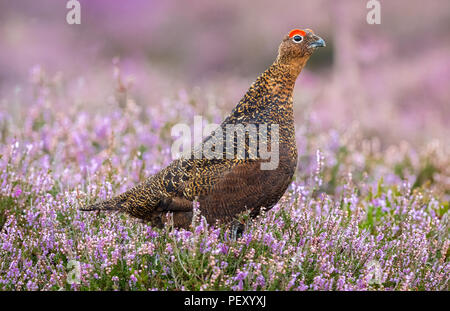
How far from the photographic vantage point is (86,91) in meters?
8.73

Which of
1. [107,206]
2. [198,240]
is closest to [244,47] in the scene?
[107,206]

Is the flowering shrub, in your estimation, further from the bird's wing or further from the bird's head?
the bird's head

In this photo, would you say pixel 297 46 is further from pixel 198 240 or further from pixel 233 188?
pixel 198 240

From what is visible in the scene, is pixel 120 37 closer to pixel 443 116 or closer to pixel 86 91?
pixel 86 91

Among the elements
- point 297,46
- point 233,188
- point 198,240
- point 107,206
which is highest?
point 297,46

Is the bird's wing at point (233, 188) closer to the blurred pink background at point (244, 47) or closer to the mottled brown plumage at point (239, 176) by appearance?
the mottled brown plumage at point (239, 176)

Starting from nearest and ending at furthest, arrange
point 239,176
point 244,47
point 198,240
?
point 198,240 < point 239,176 < point 244,47

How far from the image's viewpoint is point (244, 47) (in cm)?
1264

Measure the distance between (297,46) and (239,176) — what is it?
0.90m

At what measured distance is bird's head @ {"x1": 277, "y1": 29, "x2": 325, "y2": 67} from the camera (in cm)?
323

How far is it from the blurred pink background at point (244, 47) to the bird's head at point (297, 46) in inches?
250

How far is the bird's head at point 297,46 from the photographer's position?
3230 mm

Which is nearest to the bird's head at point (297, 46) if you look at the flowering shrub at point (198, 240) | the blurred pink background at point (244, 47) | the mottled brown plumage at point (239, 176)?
the mottled brown plumage at point (239, 176)

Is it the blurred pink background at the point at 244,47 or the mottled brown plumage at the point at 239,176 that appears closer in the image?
the mottled brown plumage at the point at 239,176
